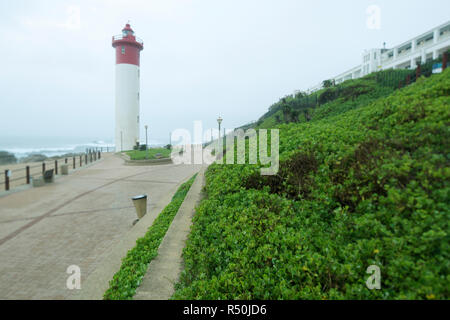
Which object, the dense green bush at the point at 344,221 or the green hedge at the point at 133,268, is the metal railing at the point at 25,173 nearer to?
the green hedge at the point at 133,268

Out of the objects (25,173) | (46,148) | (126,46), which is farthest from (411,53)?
(46,148)

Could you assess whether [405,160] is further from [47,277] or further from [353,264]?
[47,277]

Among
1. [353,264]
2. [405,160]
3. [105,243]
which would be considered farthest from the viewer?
[105,243]

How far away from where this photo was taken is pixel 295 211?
3445 mm

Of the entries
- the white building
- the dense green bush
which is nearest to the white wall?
the white building

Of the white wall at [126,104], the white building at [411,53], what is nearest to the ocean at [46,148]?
the white wall at [126,104]

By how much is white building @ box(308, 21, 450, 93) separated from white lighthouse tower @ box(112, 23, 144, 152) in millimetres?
25096

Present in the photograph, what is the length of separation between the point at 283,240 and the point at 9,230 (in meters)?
7.64

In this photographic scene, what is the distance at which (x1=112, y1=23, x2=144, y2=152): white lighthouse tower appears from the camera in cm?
3300

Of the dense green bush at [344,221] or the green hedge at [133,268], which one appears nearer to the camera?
the dense green bush at [344,221]

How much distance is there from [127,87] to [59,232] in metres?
30.4

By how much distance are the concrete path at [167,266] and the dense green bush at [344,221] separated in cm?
16

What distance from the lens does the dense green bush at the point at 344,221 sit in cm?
203
